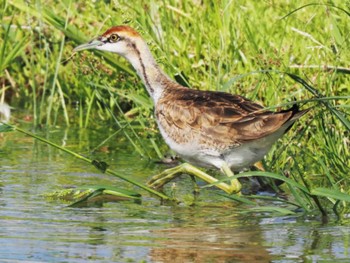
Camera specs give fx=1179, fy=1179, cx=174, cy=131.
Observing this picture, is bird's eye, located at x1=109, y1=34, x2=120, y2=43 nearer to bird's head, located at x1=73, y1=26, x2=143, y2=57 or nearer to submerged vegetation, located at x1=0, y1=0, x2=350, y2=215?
bird's head, located at x1=73, y1=26, x2=143, y2=57

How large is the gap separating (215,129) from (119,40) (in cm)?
132

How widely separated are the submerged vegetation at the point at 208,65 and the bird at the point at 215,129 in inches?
8.7

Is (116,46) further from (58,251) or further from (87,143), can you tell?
(58,251)

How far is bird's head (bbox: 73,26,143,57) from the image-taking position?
28.1 feet

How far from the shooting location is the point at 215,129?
302 inches

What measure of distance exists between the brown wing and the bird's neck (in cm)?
23

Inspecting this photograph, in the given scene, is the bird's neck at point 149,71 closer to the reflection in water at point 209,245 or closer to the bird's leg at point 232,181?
the bird's leg at point 232,181

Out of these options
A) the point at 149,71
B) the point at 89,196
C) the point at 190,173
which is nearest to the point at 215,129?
the point at 190,173

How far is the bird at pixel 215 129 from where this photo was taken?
7414 millimetres

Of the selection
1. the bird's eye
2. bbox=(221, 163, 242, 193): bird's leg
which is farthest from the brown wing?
the bird's eye

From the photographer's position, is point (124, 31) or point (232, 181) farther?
point (124, 31)

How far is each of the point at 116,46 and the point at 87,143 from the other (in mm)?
1380

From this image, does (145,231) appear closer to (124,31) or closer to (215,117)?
(215,117)

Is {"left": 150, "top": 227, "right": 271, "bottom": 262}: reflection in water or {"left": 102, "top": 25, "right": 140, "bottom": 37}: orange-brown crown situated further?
{"left": 102, "top": 25, "right": 140, "bottom": 37}: orange-brown crown
